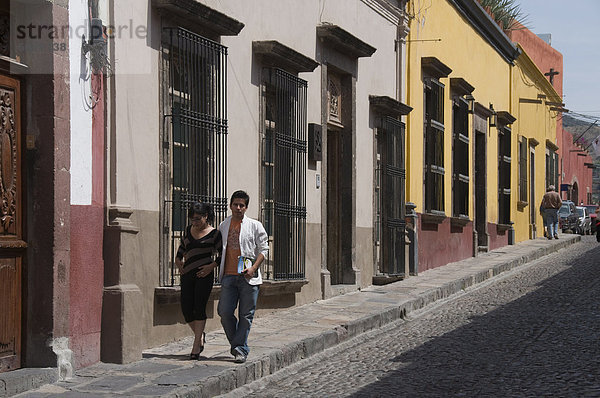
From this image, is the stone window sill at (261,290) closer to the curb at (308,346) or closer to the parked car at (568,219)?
the curb at (308,346)

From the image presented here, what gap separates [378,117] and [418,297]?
10.7ft

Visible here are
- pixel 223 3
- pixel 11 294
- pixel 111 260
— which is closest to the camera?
pixel 11 294

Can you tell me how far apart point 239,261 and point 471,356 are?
7.77 ft

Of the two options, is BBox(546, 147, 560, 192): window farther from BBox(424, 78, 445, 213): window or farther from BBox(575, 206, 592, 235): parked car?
BBox(424, 78, 445, 213): window

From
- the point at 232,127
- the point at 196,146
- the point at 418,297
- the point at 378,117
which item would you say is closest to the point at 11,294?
the point at 196,146

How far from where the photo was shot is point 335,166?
14.1m

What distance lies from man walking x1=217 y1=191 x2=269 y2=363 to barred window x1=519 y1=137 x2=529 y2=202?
20346mm

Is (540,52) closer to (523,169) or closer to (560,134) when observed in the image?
(560,134)

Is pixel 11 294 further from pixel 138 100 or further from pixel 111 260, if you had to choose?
pixel 138 100

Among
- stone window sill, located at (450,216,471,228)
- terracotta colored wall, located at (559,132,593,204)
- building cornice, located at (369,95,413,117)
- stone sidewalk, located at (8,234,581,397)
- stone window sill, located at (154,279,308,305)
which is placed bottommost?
stone sidewalk, located at (8,234,581,397)

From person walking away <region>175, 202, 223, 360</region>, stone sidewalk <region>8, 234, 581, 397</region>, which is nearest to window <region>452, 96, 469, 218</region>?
stone sidewalk <region>8, 234, 581, 397</region>

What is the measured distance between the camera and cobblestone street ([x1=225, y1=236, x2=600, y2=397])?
24.4 feet

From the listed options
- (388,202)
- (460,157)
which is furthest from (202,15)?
(460,157)

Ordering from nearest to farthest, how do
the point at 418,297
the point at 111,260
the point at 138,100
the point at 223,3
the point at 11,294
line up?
1. the point at 11,294
2. the point at 111,260
3. the point at 138,100
4. the point at 223,3
5. the point at 418,297
